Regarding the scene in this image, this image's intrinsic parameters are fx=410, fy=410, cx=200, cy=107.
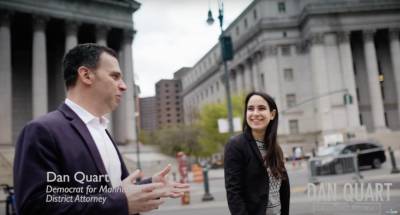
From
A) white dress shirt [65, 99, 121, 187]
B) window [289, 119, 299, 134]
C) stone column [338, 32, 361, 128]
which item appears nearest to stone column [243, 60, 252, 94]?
window [289, 119, 299, 134]

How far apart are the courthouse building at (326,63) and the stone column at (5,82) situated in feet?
118

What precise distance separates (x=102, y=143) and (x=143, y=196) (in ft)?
1.70

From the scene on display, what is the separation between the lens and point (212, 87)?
323 feet

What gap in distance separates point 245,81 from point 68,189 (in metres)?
76.4

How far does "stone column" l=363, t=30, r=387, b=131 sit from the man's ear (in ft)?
209

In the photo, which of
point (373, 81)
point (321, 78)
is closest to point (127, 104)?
point (321, 78)

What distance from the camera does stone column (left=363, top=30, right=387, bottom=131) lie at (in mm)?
61031

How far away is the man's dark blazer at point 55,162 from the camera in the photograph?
6.98 feet

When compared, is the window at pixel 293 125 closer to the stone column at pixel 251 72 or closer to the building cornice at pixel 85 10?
the stone column at pixel 251 72

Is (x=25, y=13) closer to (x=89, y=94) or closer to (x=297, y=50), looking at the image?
(x=89, y=94)

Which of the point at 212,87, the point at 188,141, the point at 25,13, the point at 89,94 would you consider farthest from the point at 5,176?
the point at 212,87

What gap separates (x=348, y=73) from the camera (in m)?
60.9

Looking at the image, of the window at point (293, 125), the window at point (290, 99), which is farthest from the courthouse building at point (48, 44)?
the window at point (290, 99)

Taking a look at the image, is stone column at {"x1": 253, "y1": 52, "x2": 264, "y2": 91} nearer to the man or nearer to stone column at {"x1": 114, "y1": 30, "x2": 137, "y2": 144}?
stone column at {"x1": 114, "y1": 30, "x2": 137, "y2": 144}
